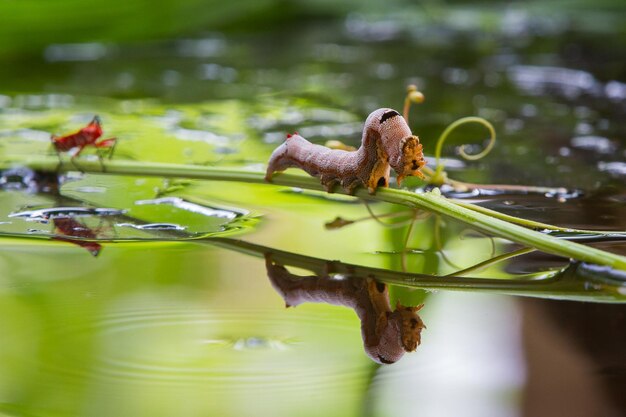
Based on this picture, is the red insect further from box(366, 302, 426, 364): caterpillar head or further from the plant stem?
box(366, 302, 426, 364): caterpillar head

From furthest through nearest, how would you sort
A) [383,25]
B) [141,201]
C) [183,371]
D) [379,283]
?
[383,25], [141,201], [379,283], [183,371]

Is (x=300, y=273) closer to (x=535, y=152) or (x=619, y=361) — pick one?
(x=619, y=361)

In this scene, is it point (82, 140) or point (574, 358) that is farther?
point (82, 140)

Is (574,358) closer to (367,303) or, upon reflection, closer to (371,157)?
(367,303)

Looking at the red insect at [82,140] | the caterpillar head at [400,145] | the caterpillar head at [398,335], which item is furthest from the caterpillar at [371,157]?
the red insect at [82,140]

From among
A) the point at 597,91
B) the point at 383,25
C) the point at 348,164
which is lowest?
the point at 348,164

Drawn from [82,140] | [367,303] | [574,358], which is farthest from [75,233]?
[574,358]

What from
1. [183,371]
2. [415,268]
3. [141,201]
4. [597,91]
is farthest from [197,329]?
[597,91]

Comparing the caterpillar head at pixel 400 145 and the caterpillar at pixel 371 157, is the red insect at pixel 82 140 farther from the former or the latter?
the caterpillar head at pixel 400 145
